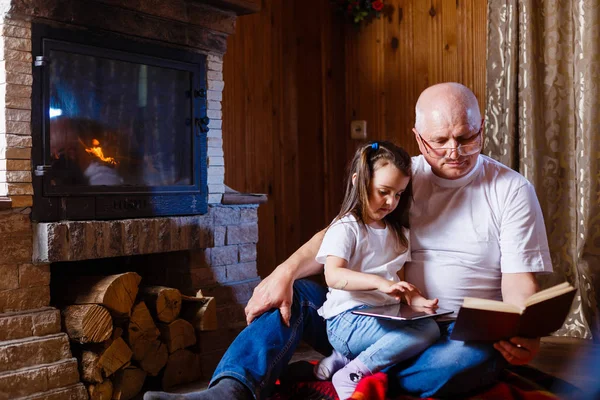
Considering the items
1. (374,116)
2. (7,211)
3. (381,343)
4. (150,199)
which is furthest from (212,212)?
(374,116)

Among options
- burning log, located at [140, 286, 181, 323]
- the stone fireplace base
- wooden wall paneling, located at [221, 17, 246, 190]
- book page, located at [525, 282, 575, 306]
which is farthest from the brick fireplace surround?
book page, located at [525, 282, 575, 306]

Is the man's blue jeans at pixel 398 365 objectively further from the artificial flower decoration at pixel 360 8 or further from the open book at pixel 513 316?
the artificial flower decoration at pixel 360 8

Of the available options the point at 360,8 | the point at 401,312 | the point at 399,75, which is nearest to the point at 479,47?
the point at 399,75

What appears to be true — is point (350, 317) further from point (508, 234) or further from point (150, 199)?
point (150, 199)

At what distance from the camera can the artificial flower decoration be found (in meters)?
3.81

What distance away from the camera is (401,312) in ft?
5.17

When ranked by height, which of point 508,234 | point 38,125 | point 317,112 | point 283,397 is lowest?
point 283,397

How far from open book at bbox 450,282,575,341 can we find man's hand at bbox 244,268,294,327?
1.42 feet

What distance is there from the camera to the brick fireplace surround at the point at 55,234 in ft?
6.93

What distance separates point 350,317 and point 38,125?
1185mm

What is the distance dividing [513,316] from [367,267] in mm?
450

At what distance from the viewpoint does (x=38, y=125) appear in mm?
2195

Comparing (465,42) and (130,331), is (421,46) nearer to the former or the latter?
(465,42)

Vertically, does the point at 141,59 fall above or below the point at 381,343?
above
